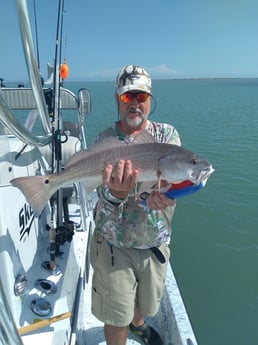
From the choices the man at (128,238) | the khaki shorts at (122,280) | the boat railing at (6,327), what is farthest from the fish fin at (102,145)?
the boat railing at (6,327)

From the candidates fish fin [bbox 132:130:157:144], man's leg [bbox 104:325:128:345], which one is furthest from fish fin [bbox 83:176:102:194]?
man's leg [bbox 104:325:128:345]

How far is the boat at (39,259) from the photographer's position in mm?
2146

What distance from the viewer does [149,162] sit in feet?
8.23

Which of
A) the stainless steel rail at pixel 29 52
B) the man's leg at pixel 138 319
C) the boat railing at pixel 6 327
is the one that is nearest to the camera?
the boat railing at pixel 6 327

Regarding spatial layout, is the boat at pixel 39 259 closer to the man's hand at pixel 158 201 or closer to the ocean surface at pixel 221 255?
the man's hand at pixel 158 201

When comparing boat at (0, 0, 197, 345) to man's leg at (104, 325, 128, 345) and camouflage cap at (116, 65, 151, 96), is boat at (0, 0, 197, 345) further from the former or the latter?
camouflage cap at (116, 65, 151, 96)

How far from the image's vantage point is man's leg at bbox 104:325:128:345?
2.93 meters

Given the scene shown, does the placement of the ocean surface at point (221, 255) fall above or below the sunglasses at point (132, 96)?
below

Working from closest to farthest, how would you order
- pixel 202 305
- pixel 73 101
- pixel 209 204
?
pixel 73 101, pixel 202 305, pixel 209 204

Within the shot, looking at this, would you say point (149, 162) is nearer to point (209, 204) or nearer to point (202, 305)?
point (202, 305)

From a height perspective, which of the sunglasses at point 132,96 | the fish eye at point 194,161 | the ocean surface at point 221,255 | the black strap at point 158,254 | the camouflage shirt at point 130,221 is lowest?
the ocean surface at point 221,255

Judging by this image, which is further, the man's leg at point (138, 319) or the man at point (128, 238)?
the man's leg at point (138, 319)

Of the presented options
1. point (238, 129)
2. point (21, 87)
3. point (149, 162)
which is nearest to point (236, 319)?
point (149, 162)

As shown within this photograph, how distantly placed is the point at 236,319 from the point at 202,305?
613mm
